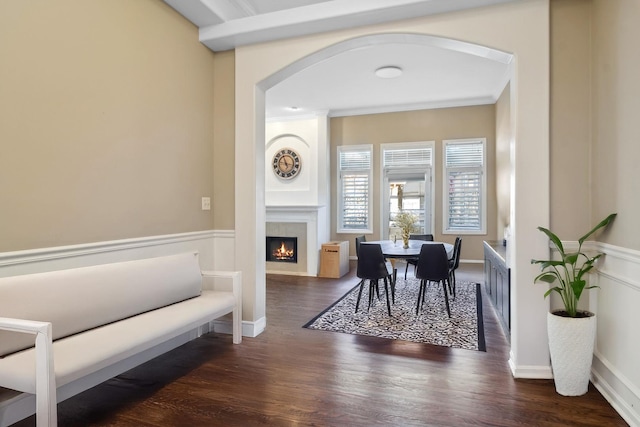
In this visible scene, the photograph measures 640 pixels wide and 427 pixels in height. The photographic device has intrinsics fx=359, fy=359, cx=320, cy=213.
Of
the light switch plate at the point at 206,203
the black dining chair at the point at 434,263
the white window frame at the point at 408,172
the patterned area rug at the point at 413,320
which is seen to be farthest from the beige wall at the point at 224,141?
the white window frame at the point at 408,172

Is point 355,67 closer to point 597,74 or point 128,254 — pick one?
point 597,74

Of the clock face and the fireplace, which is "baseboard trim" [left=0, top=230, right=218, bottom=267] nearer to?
the fireplace

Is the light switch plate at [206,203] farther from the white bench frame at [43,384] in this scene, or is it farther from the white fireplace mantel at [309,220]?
the white fireplace mantel at [309,220]

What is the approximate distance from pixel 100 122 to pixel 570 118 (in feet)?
11.4

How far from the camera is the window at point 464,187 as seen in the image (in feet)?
23.1

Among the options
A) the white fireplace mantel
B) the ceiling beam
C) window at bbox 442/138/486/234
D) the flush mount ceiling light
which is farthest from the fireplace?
the ceiling beam

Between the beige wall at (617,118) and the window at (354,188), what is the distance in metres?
5.17

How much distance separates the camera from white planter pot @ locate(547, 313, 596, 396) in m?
2.36

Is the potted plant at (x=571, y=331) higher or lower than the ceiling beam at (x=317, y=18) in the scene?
lower

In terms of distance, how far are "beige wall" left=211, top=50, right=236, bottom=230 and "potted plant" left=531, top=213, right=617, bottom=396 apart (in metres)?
2.83

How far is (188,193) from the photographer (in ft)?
11.3

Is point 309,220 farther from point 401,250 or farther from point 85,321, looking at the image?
point 85,321

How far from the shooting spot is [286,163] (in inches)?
300

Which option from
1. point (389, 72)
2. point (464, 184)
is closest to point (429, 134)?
point (464, 184)
